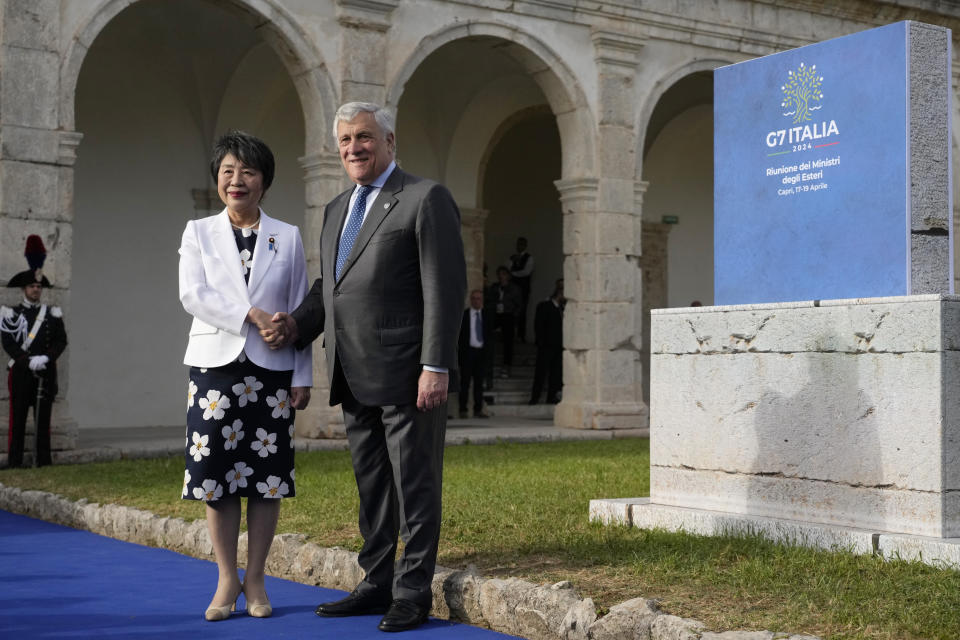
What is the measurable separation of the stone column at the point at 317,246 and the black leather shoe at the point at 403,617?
Result: 766 cm

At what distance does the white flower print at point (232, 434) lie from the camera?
4.40 meters

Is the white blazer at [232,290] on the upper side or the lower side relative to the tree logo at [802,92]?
lower

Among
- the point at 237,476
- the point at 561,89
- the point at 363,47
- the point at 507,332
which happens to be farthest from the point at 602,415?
the point at 237,476

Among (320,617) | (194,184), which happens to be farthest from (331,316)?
(194,184)

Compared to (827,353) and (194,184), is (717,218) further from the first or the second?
(194,184)

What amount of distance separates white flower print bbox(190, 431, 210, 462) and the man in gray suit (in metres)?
0.44

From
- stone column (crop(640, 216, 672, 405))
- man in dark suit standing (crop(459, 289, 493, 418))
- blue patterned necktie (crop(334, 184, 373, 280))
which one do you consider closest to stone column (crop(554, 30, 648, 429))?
man in dark suit standing (crop(459, 289, 493, 418))

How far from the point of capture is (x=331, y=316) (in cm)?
454

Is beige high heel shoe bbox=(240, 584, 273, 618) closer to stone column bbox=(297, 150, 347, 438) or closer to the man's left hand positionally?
the man's left hand

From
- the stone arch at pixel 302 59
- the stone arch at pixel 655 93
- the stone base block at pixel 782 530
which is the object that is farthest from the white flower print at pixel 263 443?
the stone arch at pixel 655 93

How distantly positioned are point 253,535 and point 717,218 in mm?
2846

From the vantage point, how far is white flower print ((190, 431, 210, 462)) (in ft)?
14.4

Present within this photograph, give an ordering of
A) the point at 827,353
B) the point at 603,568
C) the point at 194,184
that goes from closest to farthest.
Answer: the point at 603,568
the point at 827,353
the point at 194,184

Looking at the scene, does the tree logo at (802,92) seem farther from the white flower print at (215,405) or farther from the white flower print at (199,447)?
the white flower print at (199,447)
